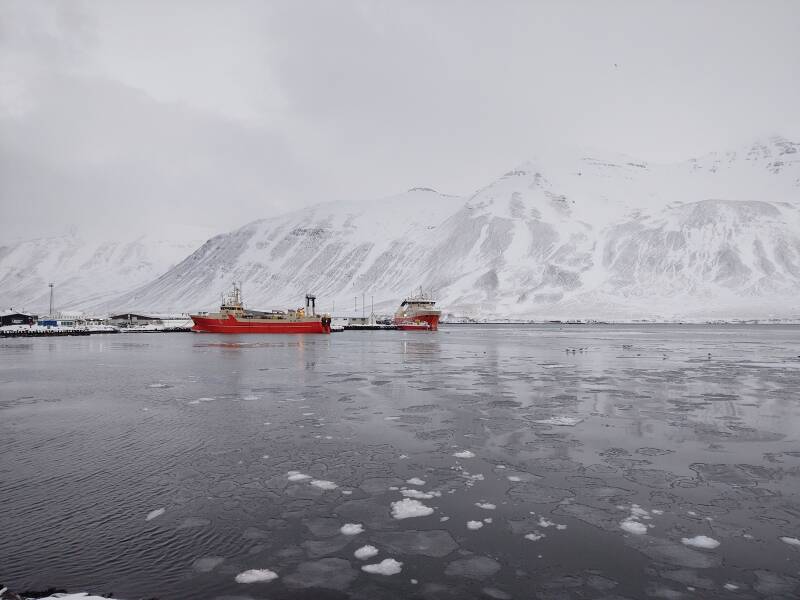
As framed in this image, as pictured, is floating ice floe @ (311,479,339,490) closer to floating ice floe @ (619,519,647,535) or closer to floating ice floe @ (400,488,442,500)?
floating ice floe @ (400,488,442,500)

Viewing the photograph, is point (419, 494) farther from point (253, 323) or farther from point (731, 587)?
point (253, 323)

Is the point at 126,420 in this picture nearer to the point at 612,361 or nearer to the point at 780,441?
the point at 780,441

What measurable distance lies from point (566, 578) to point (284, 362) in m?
35.0

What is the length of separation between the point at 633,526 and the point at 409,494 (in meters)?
3.75

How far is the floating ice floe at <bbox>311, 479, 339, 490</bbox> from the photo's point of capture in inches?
392

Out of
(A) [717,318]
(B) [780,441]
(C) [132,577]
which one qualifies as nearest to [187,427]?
(C) [132,577]

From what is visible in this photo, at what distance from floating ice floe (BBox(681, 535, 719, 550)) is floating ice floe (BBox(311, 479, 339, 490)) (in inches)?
231

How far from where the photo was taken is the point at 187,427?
15.4 metres

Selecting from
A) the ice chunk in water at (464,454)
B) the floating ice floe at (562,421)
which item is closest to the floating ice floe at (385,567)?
the ice chunk in water at (464,454)

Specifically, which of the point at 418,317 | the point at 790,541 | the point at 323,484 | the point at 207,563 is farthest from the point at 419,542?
the point at 418,317

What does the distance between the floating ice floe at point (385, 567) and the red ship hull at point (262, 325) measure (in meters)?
103

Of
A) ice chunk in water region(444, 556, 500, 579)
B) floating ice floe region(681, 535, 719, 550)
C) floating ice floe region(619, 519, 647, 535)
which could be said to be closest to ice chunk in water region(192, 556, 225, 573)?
ice chunk in water region(444, 556, 500, 579)

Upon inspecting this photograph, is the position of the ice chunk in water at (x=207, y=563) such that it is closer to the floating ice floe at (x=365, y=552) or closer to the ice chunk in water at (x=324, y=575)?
the ice chunk in water at (x=324, y=575)

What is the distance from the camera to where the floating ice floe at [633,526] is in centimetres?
789
